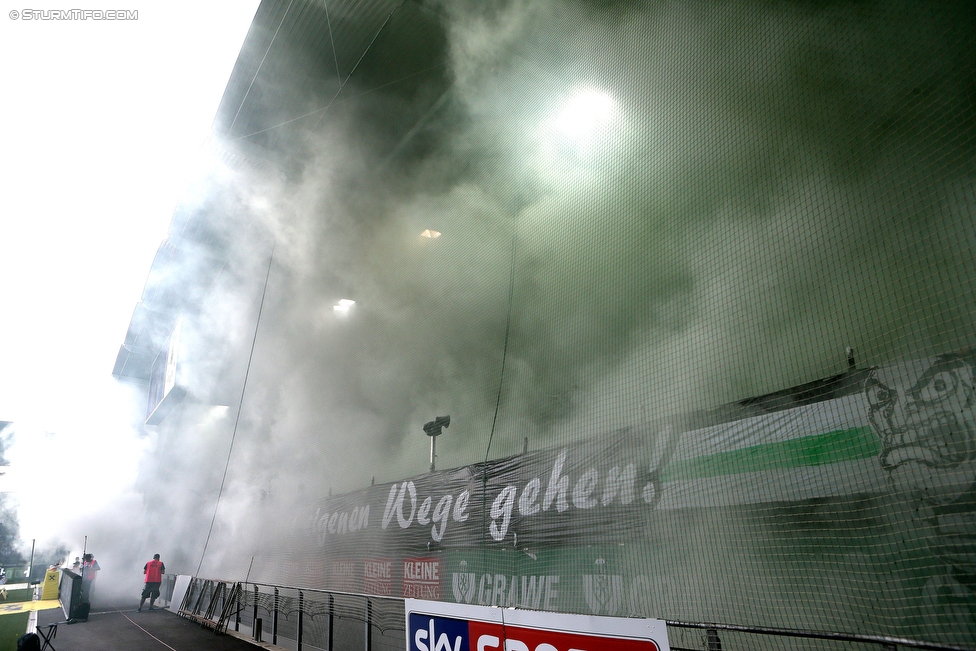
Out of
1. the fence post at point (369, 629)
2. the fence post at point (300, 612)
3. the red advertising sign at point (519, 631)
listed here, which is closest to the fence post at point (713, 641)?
the red advertising sign at point (519, 631)

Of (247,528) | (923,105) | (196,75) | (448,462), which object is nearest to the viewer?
(923,105)

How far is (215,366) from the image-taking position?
39.7ft

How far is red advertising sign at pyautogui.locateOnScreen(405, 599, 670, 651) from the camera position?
1910mm

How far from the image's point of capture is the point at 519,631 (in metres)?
2.25

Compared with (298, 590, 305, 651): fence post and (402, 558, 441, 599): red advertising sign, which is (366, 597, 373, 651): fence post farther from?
(298, 590, 305, 651): fence post

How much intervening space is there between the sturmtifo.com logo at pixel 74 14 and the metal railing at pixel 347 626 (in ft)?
19.3

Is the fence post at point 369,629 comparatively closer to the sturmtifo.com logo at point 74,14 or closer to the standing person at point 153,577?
the sturmtifo.com logo at point 74,14

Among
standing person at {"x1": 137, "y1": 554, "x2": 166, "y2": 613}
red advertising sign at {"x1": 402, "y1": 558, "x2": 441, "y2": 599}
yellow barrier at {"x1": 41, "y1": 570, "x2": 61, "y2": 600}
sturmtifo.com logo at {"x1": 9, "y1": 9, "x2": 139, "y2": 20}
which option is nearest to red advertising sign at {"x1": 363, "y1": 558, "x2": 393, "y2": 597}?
red advertising sign at {"x1": 402, "y1": 558, "x2": 441, "y2": 599}

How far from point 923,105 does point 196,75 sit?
24.1 feet

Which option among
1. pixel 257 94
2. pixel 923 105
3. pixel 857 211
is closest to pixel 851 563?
pixel 857 211

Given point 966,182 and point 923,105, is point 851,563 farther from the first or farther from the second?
point 923,105

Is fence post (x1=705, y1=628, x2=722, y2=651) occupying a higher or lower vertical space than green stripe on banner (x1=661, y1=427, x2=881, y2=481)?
lower

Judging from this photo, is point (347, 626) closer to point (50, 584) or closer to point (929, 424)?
point (929, 424)

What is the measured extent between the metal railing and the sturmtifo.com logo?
232 inches
